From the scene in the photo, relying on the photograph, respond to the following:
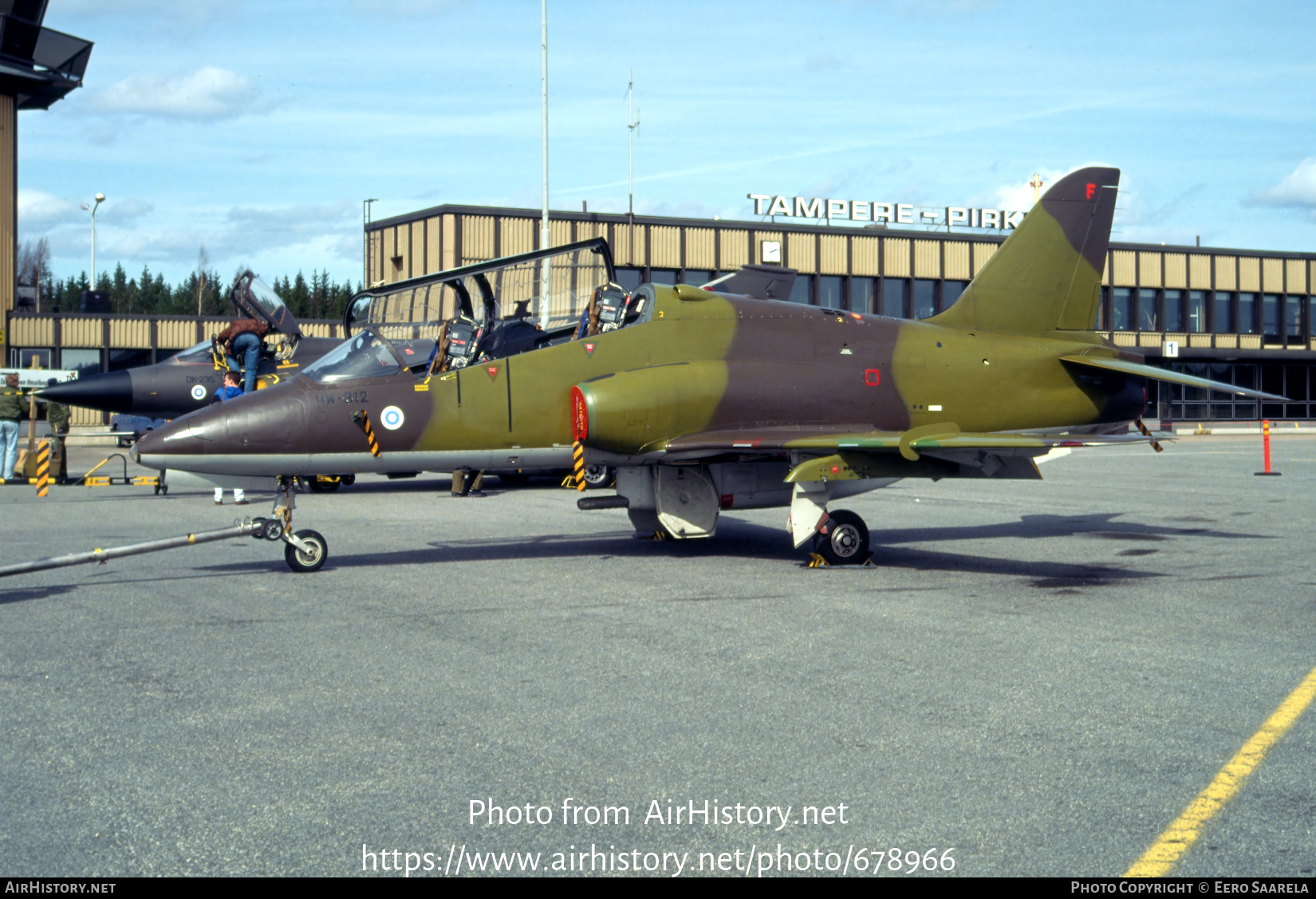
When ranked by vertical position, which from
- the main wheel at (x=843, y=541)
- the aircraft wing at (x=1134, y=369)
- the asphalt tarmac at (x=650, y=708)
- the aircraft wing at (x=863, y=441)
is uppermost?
the aircraft wing at (x=1134, y=369)

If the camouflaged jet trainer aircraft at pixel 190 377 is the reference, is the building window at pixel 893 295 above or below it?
above

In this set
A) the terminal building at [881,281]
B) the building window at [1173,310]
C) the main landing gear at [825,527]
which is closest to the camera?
the main landing gear at [825,527]

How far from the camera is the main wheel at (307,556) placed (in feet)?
33.4

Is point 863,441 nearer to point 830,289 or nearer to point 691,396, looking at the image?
point 691,396

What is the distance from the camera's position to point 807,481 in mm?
10703

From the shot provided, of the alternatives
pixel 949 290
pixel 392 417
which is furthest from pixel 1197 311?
pixel 392 417

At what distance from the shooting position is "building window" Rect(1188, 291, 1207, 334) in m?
55.8

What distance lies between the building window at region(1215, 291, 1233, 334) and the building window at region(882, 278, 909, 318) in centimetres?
1784

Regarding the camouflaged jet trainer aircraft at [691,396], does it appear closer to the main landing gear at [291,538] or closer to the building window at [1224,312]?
the main landing gear at [291,538]

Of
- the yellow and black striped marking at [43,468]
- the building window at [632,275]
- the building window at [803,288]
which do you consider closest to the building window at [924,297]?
the building window at [803,288]

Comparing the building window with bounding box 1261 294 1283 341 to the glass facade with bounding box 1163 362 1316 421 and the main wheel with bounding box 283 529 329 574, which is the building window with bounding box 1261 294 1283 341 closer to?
the glass facade with bounding box 1163 362 1316 421

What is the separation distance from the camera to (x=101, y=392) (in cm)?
1953

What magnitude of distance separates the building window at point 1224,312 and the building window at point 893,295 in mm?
17841

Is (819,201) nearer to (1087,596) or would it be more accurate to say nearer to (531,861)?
(1087,596)
